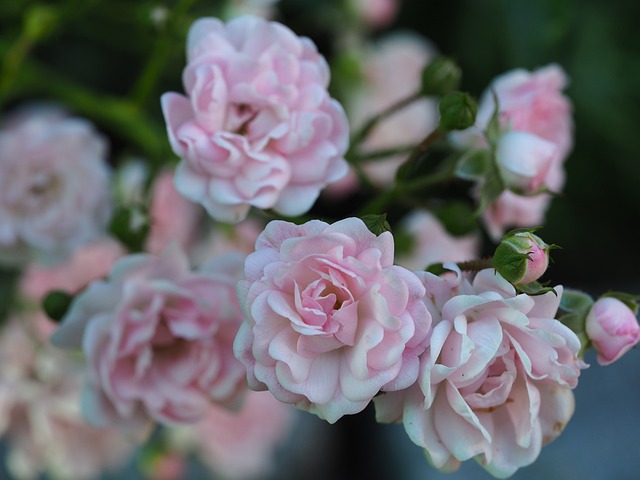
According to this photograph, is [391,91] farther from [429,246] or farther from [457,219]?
[457,219]

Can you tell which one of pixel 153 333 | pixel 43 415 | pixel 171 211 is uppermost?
pixel 153 333

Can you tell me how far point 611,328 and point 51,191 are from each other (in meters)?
0.53

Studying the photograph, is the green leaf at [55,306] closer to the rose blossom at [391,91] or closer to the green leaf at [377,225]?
the green leaf at [377,225]

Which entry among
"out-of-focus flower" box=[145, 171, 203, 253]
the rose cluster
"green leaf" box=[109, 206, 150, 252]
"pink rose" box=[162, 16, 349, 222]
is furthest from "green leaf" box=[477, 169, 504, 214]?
"out-of-focus flower" box=[145, 171, 203, 253]

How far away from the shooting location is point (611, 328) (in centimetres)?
50

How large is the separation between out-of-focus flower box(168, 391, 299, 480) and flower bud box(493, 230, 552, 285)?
1.87ft

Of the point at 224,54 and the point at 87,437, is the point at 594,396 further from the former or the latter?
the point at 224,54

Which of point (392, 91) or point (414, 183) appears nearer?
point (414, 183)

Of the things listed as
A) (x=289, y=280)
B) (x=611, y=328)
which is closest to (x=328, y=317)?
(x=289, y=280)

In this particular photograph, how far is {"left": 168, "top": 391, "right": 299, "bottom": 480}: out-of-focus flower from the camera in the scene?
1002mm

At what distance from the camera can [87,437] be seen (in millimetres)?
874

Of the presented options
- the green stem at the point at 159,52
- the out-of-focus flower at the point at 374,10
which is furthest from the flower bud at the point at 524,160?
the out-of-focus flower at the point at 374,10

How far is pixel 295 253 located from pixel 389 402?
3.9 inches

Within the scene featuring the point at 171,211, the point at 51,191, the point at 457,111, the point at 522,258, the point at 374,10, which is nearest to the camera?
the point at 522,258
